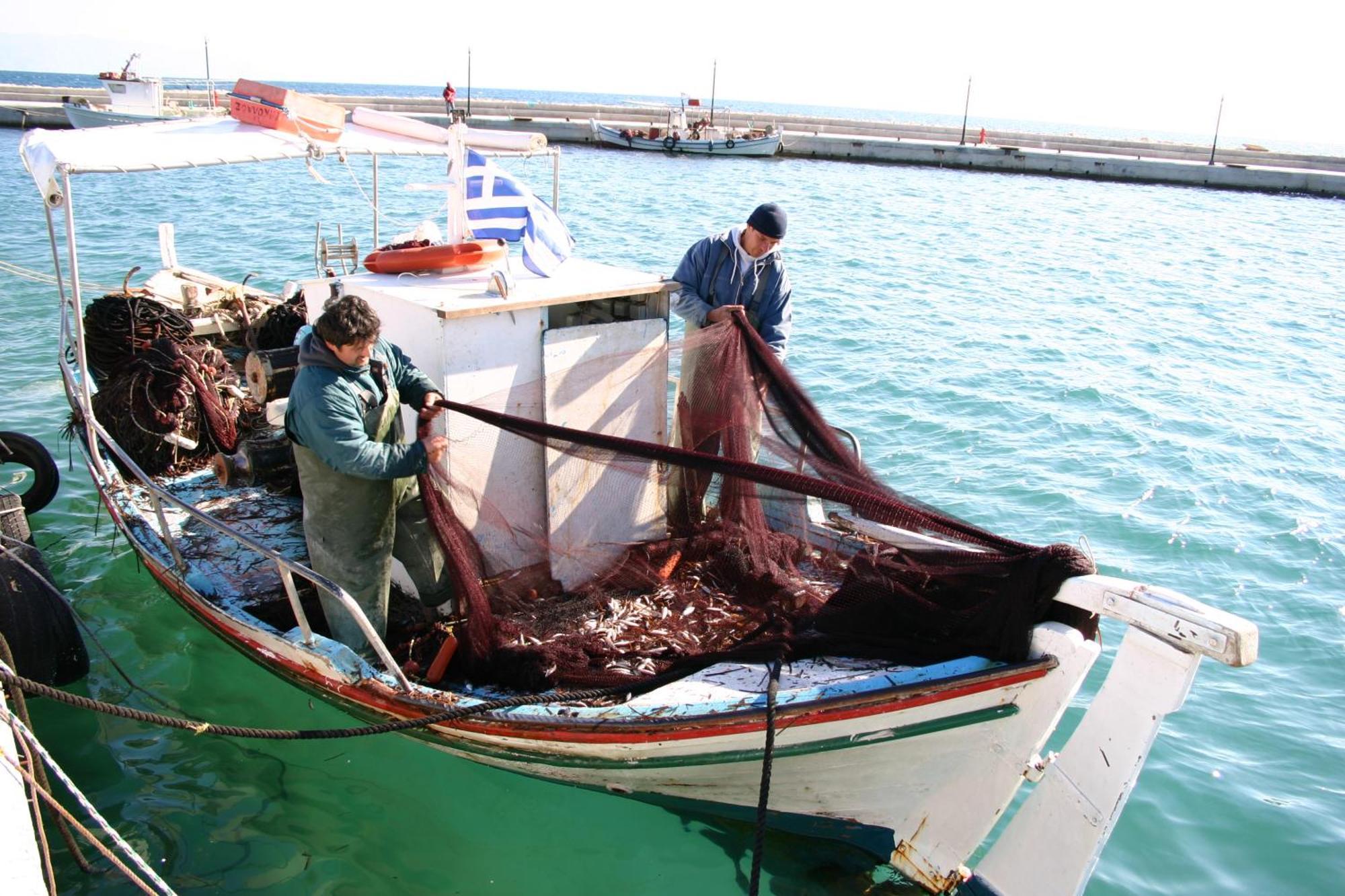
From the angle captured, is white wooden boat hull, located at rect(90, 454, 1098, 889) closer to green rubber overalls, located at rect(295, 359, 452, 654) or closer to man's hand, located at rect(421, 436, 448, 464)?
green rubber overalls, located at rect(295, 359, 452, 654)

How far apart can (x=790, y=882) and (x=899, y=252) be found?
2262 cm

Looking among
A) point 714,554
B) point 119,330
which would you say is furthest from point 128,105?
point 714,554

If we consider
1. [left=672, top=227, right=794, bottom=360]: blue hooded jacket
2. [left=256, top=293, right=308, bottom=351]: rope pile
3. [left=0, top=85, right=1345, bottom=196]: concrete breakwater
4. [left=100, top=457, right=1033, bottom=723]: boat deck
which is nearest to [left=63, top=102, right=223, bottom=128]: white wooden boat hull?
[left=0, top=85, right=1345, bottom=196]: concrete breakwater

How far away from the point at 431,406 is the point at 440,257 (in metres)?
1.17

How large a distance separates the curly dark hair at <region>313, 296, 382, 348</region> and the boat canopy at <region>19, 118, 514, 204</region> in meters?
1.82

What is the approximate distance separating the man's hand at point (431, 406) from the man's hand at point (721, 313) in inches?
72.1

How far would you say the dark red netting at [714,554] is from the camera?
14.7 feet

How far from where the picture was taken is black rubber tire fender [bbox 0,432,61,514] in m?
7.95

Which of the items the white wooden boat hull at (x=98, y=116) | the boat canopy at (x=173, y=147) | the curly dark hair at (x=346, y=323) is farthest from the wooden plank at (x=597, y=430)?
the white wooden boat hull at (x=98, y=116)

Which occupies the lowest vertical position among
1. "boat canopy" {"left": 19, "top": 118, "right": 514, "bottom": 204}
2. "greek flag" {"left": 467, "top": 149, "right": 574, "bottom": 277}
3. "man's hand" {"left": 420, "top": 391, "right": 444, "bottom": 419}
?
"man's hand" {"left": 420, "top": 391, "right": 444, "bottom": 419}

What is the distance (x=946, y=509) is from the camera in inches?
403

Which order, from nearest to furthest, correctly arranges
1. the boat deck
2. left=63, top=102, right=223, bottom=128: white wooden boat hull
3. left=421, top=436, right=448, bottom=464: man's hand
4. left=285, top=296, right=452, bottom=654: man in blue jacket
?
the boat deck < left=285, top=296, right=452, bottom=654: man in blue jacket < left=421, top=436, right=448, bottom=464: man's hand < left=63, top=102, right=223, bottom=128: white wooden boat hull

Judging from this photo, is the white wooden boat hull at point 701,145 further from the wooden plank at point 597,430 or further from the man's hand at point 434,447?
the man's hand at point 434,447

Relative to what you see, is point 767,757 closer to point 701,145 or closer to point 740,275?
point 740,275
